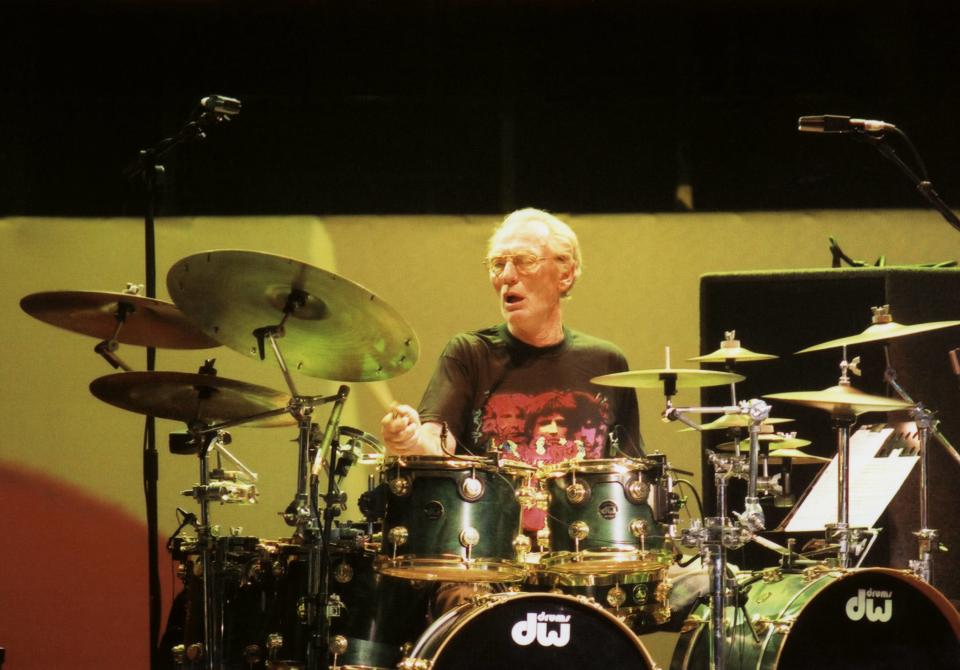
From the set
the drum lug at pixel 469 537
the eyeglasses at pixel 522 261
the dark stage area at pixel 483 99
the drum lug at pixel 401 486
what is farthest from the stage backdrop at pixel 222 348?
the drum lug at pixel 469 537

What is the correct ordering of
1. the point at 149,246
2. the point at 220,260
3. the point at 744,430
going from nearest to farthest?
the point at 220,260 → the point at 149,246 → the point at 744,430

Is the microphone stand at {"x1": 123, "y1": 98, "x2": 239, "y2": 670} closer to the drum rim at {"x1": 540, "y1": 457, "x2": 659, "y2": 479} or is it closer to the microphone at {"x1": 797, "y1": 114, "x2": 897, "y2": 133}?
the drum rim at {"x1": 540, "y1": 457, "x2": 659, "y2": 479}

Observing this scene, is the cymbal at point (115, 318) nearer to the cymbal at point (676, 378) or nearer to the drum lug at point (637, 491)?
the cymbal at point (676, 378)

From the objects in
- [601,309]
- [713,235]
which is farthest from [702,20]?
[601,309]

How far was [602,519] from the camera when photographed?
3.35 m

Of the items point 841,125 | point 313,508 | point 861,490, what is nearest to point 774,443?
point 861,490

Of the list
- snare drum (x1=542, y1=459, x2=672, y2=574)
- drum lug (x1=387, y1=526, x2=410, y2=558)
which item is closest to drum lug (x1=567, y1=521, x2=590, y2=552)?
snare drum (x1=542, y1=459, x2=672, y2=574)

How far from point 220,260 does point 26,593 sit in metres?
→ 2.72

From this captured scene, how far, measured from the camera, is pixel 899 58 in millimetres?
5664

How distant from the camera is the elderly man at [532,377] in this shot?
4129 mm

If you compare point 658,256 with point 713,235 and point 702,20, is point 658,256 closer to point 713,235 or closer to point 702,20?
point 713,235

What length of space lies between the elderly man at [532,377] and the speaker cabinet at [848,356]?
0.86 m

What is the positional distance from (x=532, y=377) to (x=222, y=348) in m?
1.66

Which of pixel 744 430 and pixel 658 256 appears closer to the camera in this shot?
pixel 744 430
